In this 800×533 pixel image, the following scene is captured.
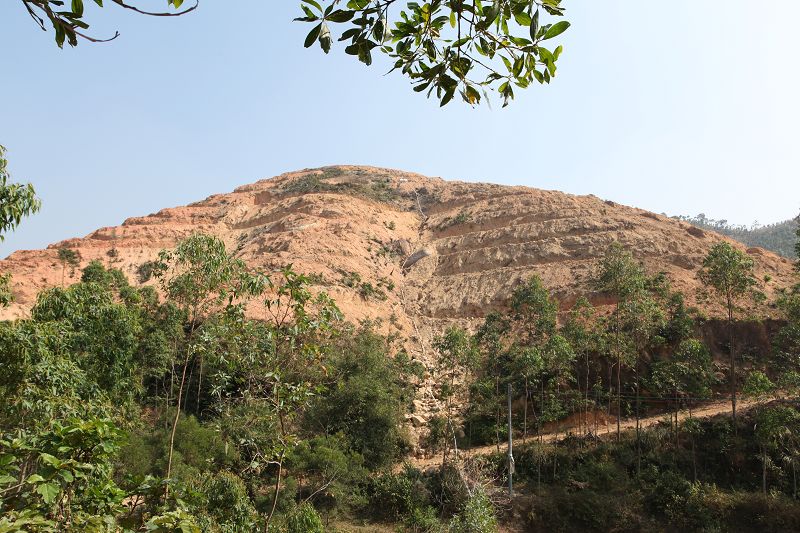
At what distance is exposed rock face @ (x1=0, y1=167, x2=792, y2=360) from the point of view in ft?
116

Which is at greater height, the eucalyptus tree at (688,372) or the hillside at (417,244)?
the hillside at (417,244)

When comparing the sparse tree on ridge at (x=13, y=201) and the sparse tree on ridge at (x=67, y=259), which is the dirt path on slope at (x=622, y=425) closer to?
the sparse tree on ridge at (x=13, y=201)

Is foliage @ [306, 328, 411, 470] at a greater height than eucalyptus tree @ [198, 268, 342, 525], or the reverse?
eucalyptus tree @ [198, 268, 342, 525]

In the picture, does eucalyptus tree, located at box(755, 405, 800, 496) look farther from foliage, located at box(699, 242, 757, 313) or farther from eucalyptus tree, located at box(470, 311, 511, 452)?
eucalyptus tree, located at box(470, 311, 511, 452)

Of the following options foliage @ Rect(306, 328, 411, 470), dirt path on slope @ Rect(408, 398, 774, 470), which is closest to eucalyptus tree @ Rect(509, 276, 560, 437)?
dirt path on slope @ Rect(408, 398, 774, 470)

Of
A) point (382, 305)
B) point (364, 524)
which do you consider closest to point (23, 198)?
A: point (364, 524)

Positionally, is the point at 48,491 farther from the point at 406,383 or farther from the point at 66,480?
the point at 406,383

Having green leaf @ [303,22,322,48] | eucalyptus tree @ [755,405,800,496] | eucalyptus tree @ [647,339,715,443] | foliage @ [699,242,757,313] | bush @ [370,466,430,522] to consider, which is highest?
foliage @ [699,242,757,313]

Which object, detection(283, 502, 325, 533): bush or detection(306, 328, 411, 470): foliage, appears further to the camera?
detection(306, 328, 411, 470): foliage

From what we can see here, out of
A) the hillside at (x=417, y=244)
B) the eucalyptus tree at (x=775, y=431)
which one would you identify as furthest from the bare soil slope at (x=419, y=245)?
the eucalyptus tree at (x=775, y=431)

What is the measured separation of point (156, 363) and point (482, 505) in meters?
14.9

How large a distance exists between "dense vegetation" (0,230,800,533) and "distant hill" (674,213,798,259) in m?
34.7

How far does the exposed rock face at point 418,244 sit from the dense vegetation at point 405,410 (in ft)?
20.1

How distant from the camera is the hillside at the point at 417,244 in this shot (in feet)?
116
